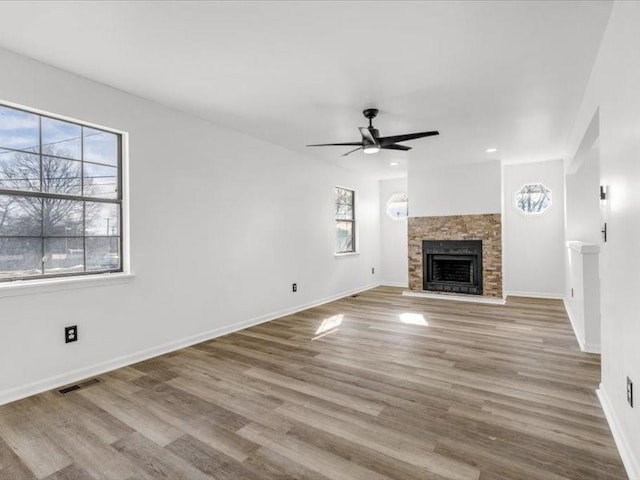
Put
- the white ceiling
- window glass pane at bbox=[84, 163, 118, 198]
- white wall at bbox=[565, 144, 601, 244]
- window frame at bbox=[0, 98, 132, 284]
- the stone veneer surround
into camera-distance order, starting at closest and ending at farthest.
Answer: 1. the white ceiling
2. window frame at bbox=[0, 98, 132, 284]
3. window glass pane at bbox=[84, 163, 118, 198]
4. white wall at bbox=[565, 144, 601, 244]
5. the stone veneer surround

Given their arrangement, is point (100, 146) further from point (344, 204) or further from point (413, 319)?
point (344, 204)

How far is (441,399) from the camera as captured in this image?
2.58 m

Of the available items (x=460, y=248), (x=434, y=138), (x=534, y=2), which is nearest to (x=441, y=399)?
(x=534, y=2)

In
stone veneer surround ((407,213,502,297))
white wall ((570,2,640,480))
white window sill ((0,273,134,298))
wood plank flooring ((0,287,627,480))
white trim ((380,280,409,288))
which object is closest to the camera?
white wall ((570,2,640,480))

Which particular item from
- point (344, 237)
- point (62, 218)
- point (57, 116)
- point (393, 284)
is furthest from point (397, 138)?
point (393, 284)

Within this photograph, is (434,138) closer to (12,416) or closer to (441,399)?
(441,399)

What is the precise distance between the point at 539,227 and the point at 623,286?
210 inches

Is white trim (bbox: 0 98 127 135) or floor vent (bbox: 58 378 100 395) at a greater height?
white trim (bbox: 0 98 127 135)

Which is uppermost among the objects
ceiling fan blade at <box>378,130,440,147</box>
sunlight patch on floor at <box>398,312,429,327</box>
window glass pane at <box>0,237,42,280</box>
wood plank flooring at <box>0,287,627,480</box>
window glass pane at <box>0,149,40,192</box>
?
ceiling fan blade at <box>378,130,440,147</box>

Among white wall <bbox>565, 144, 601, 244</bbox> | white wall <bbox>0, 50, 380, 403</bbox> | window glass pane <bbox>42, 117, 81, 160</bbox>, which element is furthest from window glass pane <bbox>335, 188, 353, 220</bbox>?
window glass pane <bbox>42, 117, 81, 160</bbox>

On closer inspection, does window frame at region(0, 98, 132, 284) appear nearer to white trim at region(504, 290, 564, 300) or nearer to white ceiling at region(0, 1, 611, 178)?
white ceiling at region(0, 1, 611, 178)

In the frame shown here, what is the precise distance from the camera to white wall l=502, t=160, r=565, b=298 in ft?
21.1

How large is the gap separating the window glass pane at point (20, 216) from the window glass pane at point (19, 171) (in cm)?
9

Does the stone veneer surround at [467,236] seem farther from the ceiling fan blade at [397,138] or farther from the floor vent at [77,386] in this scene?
the floor vent at [77,386]
